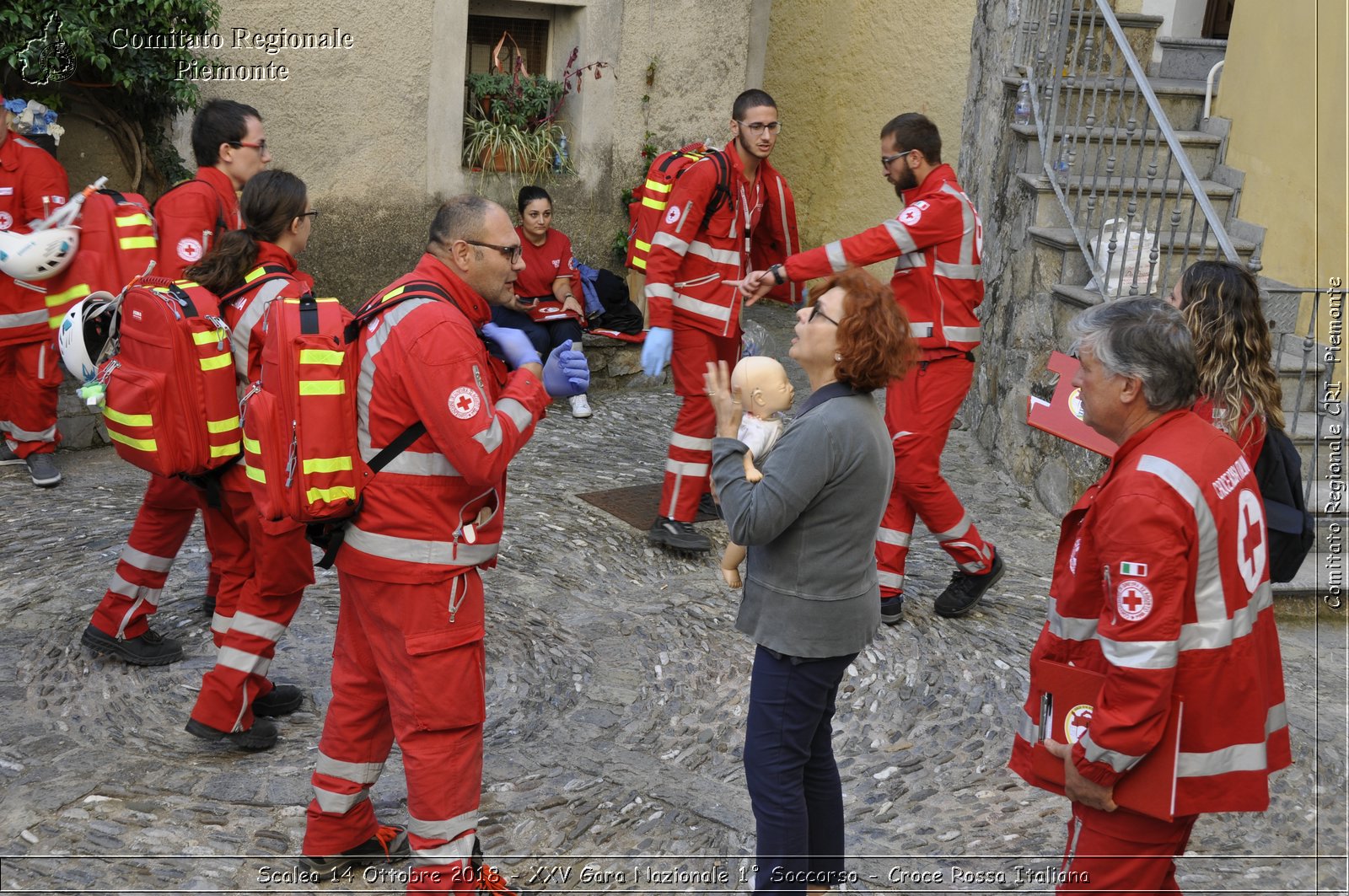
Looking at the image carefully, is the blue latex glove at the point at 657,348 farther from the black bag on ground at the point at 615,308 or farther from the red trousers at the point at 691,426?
the black bag on ground at the point at 615,308

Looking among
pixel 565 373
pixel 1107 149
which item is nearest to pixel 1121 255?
pixel 1107 149

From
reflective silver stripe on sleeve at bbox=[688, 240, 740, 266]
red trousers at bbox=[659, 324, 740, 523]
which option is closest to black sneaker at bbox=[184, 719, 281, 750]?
red trousers at bbox=[659, 324, 740, 523]

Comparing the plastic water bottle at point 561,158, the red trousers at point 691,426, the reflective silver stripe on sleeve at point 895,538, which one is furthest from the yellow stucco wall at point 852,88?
the reflective silver stripe on sleeve at point 895,538

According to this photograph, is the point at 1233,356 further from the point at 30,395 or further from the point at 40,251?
the point at 30,395

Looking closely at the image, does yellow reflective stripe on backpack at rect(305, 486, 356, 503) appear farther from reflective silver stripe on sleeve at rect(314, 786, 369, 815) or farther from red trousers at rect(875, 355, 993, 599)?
red trousers at rect(875, 355, 993, 599)

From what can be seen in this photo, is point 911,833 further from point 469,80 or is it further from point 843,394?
point 469,80

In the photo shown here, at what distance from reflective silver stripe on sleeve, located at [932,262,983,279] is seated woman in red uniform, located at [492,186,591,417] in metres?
3.48

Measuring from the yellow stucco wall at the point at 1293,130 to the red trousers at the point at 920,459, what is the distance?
2.31 m

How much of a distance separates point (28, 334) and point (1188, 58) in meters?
7.64

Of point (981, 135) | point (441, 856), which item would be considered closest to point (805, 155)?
point (981, 135)

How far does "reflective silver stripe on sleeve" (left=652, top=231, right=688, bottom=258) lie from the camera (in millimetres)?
6121

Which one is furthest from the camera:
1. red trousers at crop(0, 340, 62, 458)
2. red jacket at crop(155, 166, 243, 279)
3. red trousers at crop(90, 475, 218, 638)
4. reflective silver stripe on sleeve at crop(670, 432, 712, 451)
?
red trousers at crop(0, 340, 62, 458)

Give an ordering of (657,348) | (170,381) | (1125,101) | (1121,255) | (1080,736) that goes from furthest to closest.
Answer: (1125,101), (1121,255), (657,348), (170,381), (1080,736)

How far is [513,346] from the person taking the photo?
11.4 feet
